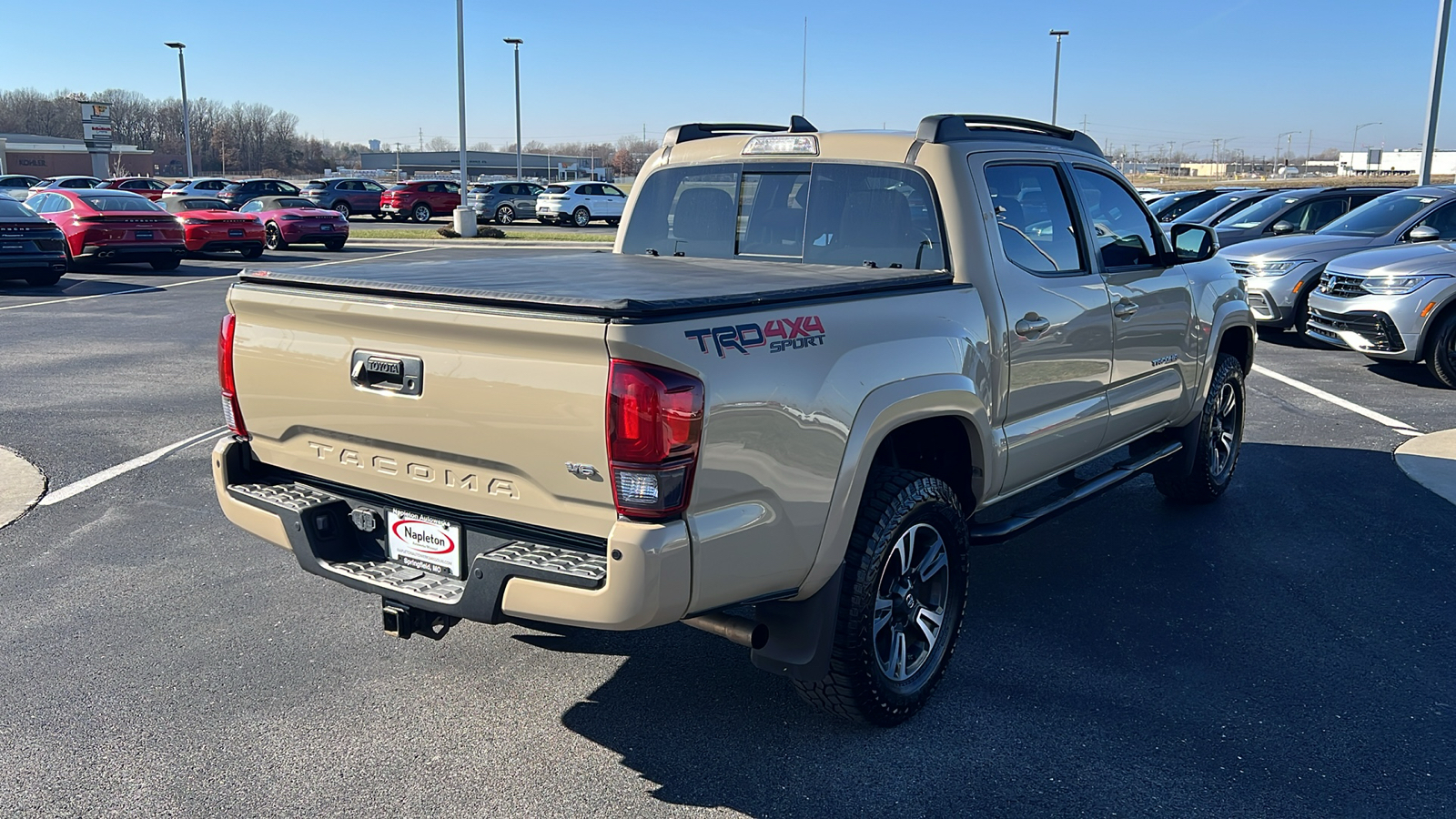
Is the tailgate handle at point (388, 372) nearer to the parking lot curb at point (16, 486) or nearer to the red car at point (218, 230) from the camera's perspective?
the parking lot curb at point (16, 486)

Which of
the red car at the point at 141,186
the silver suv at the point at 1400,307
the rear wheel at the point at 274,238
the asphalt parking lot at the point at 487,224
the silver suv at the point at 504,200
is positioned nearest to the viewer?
the silver suv at the point at 1400,307

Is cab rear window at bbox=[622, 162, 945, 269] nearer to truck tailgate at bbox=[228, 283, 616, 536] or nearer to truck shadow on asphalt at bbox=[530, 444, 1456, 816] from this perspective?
truck shadow on asphalt at bbox=[530, 444, 1456, 816]

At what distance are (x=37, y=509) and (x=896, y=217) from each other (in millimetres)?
4983

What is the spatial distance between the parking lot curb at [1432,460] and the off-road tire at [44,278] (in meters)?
18.5

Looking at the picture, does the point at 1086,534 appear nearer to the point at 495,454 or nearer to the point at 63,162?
the point at 495,454

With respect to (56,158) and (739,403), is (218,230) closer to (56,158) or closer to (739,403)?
(739,403)

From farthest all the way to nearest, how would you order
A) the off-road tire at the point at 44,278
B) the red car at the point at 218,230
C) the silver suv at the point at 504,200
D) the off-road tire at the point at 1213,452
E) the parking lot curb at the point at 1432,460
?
the silver suv at the point at 504,200, the red car at the point at 218,230, the off-road tire at the point at 44,278, the parking lot curb at the point at 1432,460, the off-road tire at the point at 1213,452

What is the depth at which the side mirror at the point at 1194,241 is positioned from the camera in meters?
5.85

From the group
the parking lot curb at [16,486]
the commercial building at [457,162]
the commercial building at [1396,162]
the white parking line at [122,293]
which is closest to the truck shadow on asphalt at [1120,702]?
the parking lot curb at [16,486]

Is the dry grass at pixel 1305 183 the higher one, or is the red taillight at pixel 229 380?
Result: the dry grass at pixel 1305 183

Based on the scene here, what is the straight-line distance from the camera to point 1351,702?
3.98 meters

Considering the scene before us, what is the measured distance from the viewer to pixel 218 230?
23.3 metres

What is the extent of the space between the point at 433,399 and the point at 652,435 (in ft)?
2.51

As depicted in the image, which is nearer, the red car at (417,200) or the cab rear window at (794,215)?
the cab rear window at (794,215)
